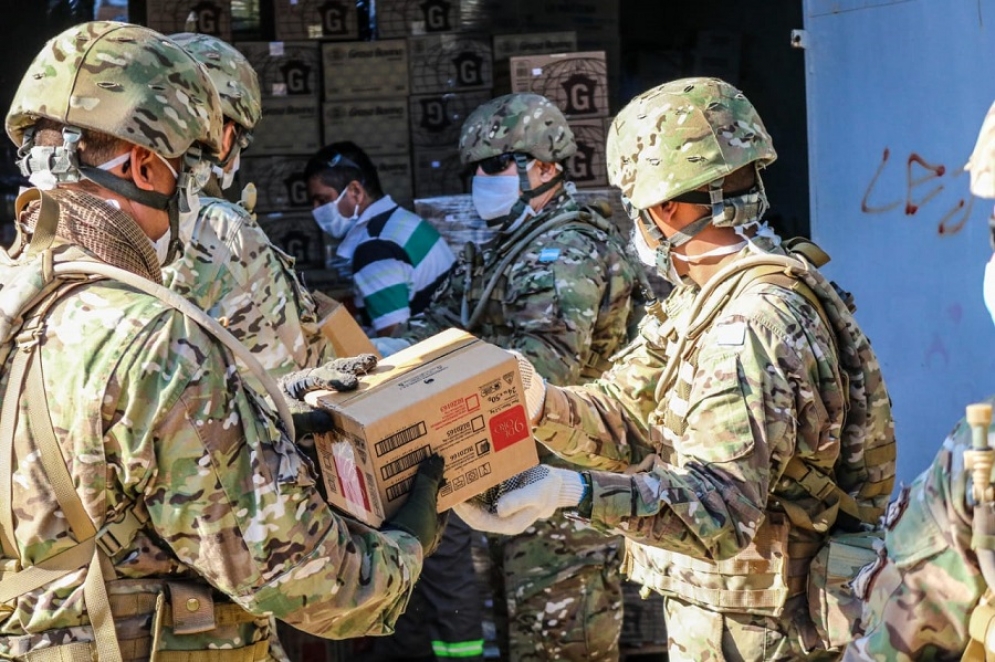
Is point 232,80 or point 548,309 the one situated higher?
point 232,80

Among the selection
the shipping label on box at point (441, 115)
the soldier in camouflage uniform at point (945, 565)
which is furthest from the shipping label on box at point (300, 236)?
the soldier in camouflage uniform at point (945, 565)

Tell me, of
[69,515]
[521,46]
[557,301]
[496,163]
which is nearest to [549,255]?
[557,301]

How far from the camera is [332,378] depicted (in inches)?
113

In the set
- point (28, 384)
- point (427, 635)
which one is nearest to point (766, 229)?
point (28, 384)

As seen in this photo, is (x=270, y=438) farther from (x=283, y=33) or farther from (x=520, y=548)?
(x=283, y=33)

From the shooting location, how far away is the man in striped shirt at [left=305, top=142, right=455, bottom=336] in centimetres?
580

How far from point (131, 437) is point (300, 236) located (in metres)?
4.46

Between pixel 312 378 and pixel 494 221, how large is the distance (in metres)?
2.76

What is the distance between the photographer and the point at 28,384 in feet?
7.69

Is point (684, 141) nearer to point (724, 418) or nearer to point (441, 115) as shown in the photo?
point (724, 418)

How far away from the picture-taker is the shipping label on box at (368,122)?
22.2 ft

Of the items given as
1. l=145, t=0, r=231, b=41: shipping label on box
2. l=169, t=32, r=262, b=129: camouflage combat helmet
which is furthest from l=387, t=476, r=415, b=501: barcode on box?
l=145, t=0, r=231, b=41: shipping label on box

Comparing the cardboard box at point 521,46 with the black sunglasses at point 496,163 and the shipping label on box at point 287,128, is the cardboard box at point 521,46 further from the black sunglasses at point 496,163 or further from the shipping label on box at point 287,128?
the black sunglasses at point 496,163

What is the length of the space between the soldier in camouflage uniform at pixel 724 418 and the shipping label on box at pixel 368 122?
328 cm
